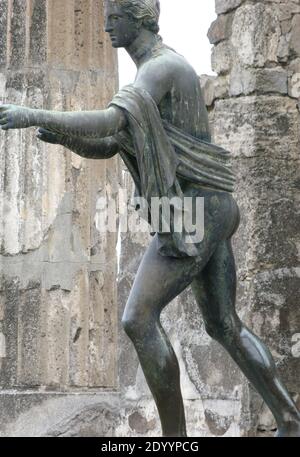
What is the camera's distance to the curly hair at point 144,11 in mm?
8312

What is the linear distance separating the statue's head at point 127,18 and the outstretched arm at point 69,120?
0.43 m

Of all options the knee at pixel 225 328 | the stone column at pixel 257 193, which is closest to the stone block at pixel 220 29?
the stone column at pixel 257 193

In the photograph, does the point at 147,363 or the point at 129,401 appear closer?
the point at 147,363

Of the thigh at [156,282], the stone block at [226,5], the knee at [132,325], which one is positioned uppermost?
the stone block at [226,5]

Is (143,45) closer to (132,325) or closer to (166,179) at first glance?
(166,179)

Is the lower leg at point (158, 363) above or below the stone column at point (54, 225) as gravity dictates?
below

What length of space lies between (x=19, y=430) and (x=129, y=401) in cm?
103

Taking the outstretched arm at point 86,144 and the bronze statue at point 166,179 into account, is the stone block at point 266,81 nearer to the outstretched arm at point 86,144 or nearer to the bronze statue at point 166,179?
the bronze statue at point 166,179

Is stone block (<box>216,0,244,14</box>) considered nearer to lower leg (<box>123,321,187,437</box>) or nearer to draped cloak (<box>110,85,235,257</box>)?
draped cloak (<box>110,85,235,257</box>)

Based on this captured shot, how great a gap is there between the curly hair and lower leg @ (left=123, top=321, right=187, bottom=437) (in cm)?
139

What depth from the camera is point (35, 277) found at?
11781 millimetres

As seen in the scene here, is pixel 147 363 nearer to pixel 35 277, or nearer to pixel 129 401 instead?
pixel 129 401

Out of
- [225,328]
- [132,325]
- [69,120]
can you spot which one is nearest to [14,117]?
[69,120]

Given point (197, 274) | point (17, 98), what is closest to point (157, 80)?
point (197, 274)
